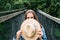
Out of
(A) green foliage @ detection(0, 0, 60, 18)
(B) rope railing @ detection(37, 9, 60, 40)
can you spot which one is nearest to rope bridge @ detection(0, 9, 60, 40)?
(B) rope railing @ detection(37, 9, 60, 40)

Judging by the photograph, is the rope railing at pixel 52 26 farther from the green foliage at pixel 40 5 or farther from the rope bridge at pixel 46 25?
the green foliage at pixel 40 5

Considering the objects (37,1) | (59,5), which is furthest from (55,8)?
(37,1)

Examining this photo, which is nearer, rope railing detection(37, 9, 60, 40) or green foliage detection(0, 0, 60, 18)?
rope railing detection(37, 9, 60, 40)

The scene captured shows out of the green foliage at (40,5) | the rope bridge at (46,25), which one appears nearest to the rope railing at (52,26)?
the rope bridge at (46,25)

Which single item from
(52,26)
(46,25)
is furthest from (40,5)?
(52,26)

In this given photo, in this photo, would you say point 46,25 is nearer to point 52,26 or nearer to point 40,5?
point 52,26

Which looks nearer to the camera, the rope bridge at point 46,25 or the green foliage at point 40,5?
the rope bridge at point 46,25

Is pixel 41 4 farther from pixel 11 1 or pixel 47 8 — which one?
pixel 11 1

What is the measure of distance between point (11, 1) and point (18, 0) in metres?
2.04

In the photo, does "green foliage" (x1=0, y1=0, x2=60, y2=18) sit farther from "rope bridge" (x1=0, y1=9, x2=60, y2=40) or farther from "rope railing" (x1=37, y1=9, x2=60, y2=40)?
"rope railing" (x1=37, y1=9, x2=60, y2=40)

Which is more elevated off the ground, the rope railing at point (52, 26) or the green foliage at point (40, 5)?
the rope railing at point (52, 26)

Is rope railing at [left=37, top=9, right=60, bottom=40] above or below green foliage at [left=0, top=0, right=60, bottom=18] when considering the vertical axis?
above

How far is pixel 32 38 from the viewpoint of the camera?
219 centimetres

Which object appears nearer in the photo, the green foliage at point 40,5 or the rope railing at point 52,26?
the rope railing at point 52,26
